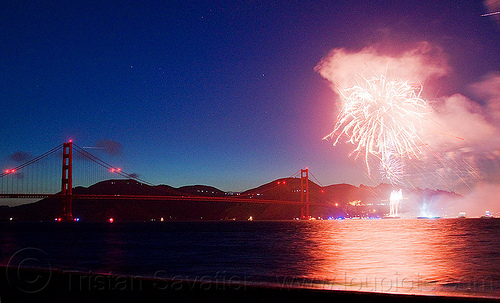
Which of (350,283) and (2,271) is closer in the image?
(2,271)

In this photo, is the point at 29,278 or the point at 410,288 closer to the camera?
the point at 29,278

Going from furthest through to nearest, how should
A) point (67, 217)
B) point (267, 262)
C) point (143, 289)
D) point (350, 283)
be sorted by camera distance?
1. point (67, 217)
2. point (267, 262)
3. point (350, 283)
4. point (143, 289)

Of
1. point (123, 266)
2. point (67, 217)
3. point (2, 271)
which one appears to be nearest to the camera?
point (2, 271)

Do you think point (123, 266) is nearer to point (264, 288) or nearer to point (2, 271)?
point (2, 271)

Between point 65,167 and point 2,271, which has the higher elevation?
point 65,167

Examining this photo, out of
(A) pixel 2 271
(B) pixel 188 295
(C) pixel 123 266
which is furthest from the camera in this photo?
(C) pixel 123 266

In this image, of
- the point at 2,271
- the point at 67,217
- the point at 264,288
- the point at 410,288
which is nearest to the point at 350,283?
the point at 410,288

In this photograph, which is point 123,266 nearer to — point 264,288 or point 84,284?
point 84,284

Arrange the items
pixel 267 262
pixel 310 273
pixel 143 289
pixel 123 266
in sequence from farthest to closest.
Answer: pixel 267 262
pixel 123 266
pixel 310 273
pixel 143 289

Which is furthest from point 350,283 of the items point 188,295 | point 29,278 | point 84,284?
point 29,278
